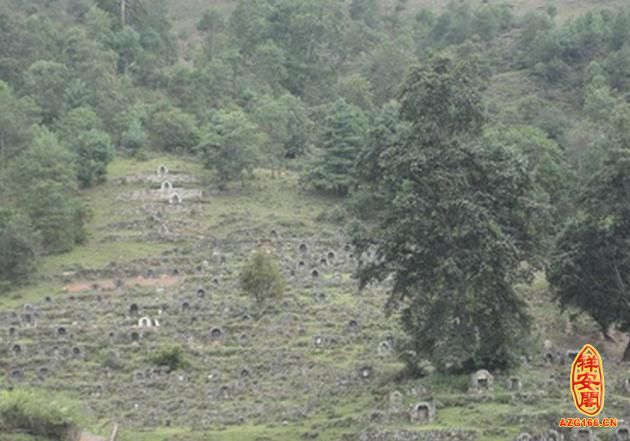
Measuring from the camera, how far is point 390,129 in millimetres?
60688

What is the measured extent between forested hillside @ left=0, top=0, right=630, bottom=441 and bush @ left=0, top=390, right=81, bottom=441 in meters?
0.10

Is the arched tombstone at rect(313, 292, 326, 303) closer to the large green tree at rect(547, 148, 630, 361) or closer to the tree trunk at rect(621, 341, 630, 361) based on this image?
the large green tree at rect(547, 148, 630, 361)

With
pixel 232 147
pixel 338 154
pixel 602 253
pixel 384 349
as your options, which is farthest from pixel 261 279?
pixel 338 154

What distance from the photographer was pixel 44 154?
208 ft

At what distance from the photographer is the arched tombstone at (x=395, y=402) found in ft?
117

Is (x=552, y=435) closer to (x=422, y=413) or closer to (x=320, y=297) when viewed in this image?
(x=422, y=413)

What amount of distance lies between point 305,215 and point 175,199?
715 centimetres

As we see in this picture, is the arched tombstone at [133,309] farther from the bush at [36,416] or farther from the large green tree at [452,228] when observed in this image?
the bush at [36,416]

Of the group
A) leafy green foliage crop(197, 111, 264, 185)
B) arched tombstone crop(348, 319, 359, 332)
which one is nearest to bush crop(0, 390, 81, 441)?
arched tombstone crop(348, 319, 359, 332)

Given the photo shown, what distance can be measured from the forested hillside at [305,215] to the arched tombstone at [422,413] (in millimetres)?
104

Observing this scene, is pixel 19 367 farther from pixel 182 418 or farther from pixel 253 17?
pixel 253 17

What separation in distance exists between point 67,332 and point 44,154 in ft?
53.3

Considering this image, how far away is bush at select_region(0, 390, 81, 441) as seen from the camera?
3494 centimetres

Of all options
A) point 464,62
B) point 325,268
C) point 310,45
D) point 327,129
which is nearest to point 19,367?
point 325,268
